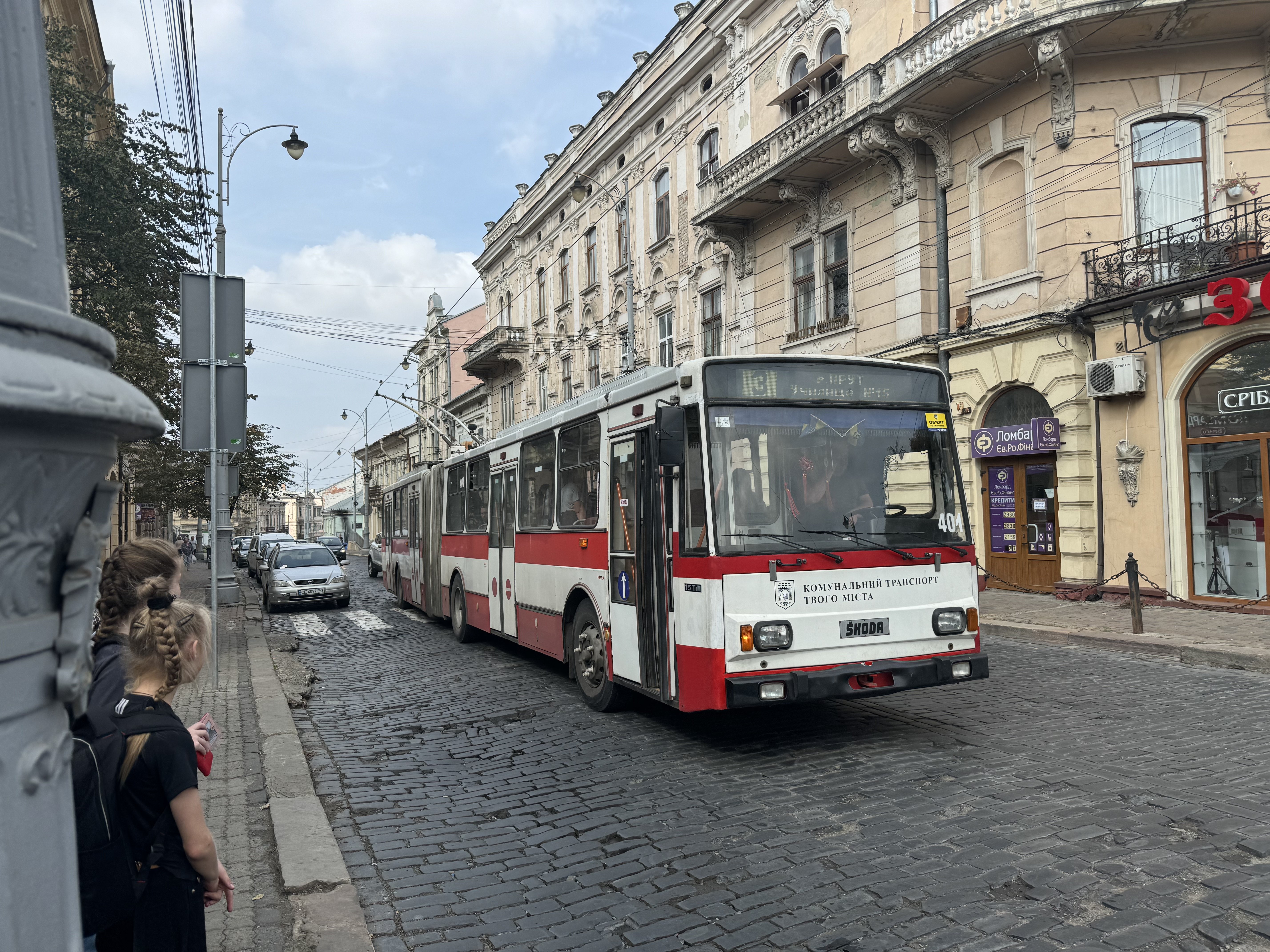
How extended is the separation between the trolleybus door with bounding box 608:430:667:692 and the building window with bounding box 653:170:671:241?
73.2ft

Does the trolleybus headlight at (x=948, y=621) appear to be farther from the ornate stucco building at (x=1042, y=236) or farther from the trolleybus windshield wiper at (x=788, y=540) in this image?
the ornate stucco building at (x=1042, y=236)

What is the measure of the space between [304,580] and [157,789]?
1945cm

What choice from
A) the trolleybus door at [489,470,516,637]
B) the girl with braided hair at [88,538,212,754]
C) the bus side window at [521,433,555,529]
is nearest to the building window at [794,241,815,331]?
the trolleybus door at [489,470,516,637]

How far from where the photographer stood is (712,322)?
88.3ft

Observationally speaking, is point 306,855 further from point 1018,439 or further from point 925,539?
point 1018,439

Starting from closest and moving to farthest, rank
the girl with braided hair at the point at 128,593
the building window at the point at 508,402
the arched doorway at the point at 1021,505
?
the girl with braided hair at the point at 128,593 → the arched doorway at the point at 1021,505 → the building window at the point at 508,402

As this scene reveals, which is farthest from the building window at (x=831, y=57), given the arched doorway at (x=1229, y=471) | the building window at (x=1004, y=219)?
the arched doorway at (x=1229, y=471)

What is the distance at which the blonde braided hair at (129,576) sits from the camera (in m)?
3.22

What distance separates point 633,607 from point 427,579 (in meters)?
10.4

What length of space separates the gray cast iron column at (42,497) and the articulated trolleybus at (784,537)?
217 inches

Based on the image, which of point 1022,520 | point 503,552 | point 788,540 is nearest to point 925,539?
point 788,540

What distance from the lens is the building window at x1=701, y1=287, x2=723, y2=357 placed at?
26422 millimetres

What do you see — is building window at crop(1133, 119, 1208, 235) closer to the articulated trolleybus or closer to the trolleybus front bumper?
the articulated trolleybus

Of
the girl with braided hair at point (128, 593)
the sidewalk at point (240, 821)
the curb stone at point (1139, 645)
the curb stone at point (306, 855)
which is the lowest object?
the sidewalk at point (240, 821)
